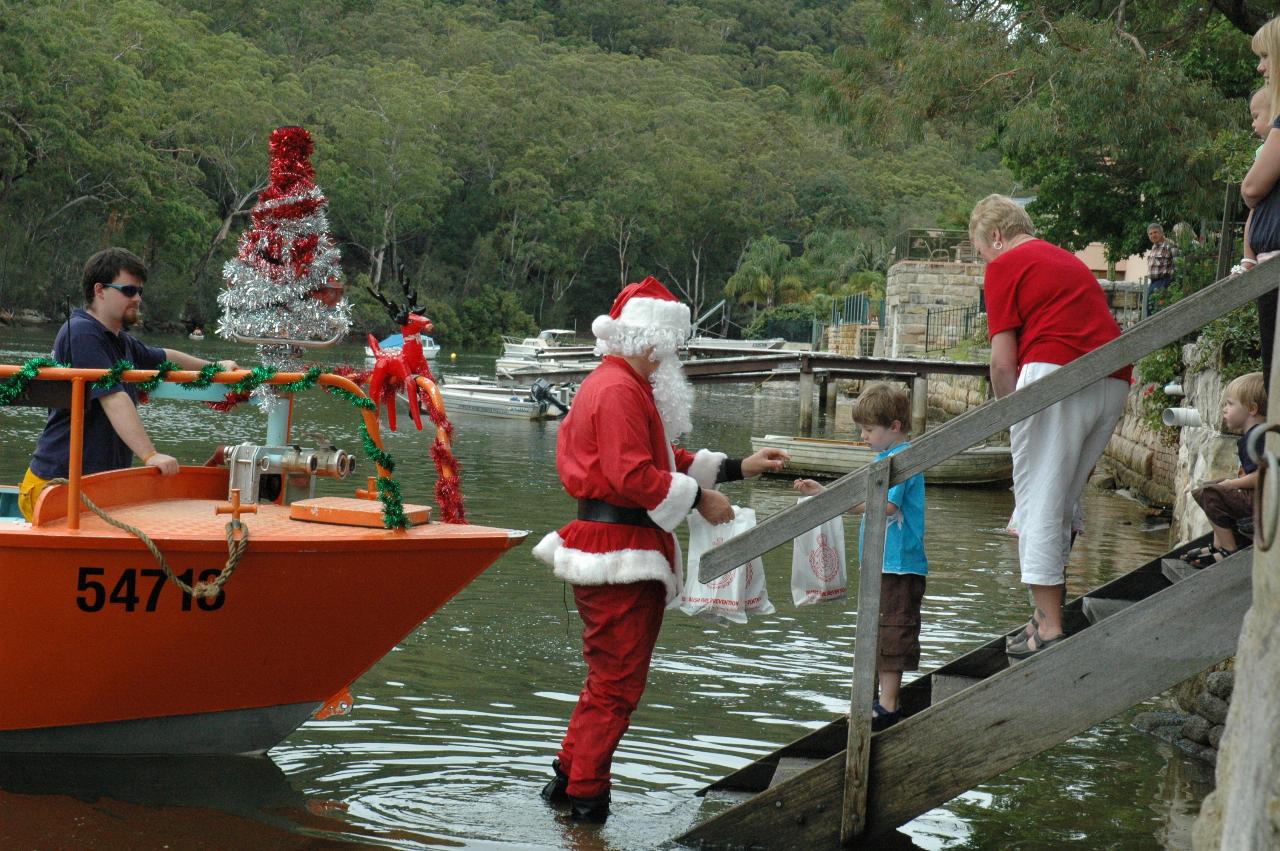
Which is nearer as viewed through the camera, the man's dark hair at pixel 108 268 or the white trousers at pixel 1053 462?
the white trousers at pixel 1053 462

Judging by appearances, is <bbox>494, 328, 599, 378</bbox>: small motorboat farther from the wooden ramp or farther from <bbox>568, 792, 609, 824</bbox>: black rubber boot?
the wooden ramp

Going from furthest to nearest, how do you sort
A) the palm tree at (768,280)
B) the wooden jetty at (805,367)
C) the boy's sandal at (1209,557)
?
the palm tree at (768,280) → the wooden jetty at (805,367) → the boy's sandal at (1209,557)

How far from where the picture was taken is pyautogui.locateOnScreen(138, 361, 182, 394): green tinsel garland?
19.2ft

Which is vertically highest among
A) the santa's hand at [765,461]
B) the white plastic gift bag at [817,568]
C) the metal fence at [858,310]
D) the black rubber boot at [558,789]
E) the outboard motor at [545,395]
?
the metal fence at [858,310]

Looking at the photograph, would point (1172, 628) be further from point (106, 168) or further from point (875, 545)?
point (106, 168)

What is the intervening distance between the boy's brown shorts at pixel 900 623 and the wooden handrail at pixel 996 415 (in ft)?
3.51

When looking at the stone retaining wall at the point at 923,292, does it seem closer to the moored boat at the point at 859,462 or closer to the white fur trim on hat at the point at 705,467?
the moored boat at the point at 859,462

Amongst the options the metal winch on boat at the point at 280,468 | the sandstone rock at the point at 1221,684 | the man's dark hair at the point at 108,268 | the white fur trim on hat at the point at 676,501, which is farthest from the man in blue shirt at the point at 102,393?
the sandstone rock at the point at 1221,684

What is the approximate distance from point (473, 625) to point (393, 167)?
76.2 m

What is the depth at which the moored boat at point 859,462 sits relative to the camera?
2116 centimetres

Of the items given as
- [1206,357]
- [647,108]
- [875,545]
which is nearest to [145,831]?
[875,545]

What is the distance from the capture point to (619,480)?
5012 millimetres

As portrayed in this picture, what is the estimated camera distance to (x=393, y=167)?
273 feet

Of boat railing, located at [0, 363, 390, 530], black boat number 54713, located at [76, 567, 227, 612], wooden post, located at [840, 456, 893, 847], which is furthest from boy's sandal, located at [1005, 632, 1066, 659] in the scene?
black boat number 54713, located at [76, 567, 227, 612]
